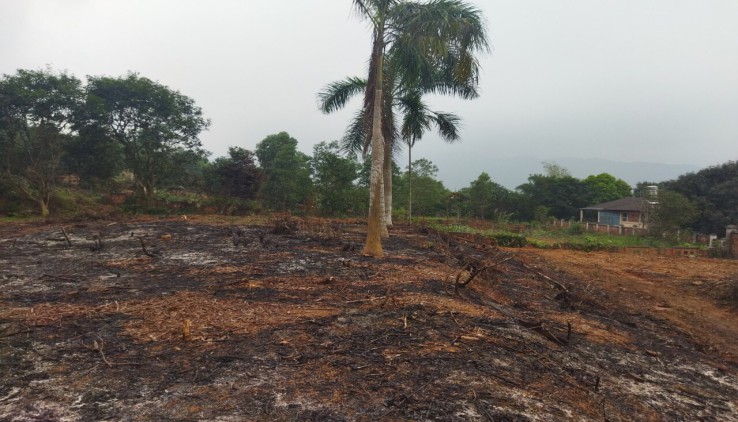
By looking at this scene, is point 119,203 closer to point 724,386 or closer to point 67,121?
point 67,121

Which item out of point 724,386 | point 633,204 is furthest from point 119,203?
point 633,204

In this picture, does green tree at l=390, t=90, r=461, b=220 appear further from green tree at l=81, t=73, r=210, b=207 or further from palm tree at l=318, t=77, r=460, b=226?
green tree at l=81, t=73, r=210, b=207

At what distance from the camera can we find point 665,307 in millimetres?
7594

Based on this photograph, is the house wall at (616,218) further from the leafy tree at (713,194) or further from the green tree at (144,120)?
the green tree at (144,120)

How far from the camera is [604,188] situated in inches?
1515

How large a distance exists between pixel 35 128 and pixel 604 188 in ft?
137

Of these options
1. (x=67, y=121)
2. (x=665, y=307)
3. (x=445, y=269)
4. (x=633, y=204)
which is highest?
(x=67, y=121)

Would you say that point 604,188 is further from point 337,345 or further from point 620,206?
point 337,345

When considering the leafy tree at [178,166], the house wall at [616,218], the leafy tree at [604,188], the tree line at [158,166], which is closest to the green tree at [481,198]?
the tree line at [158,166]

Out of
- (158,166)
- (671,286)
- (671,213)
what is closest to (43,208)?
(158,166)

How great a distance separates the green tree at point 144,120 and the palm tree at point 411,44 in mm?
15644

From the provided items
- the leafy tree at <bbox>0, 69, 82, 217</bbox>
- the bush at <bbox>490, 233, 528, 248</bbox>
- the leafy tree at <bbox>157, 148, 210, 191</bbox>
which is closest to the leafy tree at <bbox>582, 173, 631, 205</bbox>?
the bush at <bbox>490, 233, 528, 248</bbox>

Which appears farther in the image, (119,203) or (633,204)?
(633,204)

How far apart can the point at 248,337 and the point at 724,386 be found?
15.2ft
